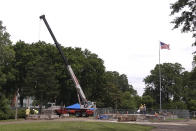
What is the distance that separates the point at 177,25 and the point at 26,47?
146 ft

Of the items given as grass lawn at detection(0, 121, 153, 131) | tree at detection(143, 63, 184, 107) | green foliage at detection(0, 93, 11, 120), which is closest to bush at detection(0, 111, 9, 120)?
green foliage at detection(0, 93, 11, 120)

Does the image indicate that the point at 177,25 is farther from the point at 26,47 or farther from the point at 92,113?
the point at 26,47

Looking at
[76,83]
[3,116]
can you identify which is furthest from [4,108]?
[76,83]

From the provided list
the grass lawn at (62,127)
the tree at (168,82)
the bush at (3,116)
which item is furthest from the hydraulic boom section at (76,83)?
the tree at (168,82)

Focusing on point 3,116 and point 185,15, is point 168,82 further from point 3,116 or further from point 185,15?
point 185,15

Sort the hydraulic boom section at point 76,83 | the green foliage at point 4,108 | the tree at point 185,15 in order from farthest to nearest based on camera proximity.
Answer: the hydraulic boom section at point 76,83, the green foliage at point 4,108, the tree at point 185,15

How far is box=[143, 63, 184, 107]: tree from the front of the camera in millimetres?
90375

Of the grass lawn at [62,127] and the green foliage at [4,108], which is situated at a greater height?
the green foliage at [4,108]

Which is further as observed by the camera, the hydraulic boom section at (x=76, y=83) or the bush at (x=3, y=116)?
the hydraulic boom section at (x=76, y=83)

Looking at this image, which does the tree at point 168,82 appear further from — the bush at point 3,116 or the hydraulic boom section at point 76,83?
the bush at point 3,116

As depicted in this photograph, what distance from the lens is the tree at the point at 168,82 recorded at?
297 ft

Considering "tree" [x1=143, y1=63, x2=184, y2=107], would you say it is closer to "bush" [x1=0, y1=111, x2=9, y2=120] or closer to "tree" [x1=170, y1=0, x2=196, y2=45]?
"bush" [x1=0, y1=111, x2=9, y2=120]

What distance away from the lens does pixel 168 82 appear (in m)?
93.0

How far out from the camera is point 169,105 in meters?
81.9
